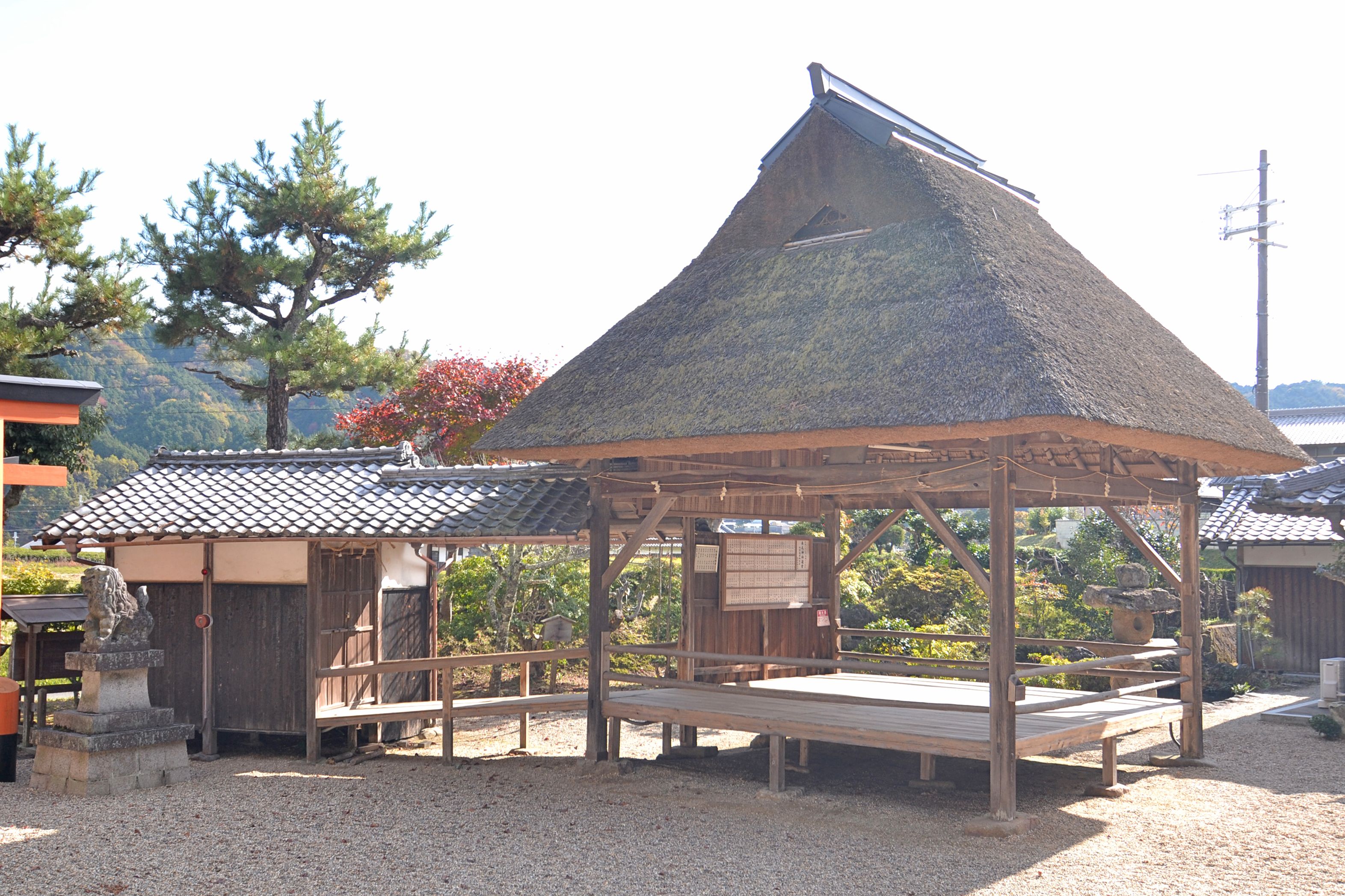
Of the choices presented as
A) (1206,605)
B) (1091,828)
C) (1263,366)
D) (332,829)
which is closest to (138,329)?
(332,829)

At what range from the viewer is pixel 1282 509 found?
39.4 feet

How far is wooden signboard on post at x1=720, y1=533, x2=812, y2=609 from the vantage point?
11688mm

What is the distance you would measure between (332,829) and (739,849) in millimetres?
3033

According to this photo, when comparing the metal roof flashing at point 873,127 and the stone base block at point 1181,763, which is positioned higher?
the metal roof flashing at point 873,127

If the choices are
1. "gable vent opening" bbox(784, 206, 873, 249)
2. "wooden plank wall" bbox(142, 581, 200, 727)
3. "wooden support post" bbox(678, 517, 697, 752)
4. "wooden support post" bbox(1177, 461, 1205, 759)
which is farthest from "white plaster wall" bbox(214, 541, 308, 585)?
"wooden support post" bbox(1177, 461, 1205, 759)

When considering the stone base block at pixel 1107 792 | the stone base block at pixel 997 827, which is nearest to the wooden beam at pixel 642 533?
the stone base block at pixel 997 827

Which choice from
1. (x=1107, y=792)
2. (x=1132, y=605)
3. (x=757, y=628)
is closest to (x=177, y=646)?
(x=757, y=628)

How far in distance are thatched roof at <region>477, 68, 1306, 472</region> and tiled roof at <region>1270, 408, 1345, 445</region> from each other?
20.3 meters

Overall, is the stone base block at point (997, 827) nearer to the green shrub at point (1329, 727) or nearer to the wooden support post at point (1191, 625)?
the wooden support post at point (1191, 625)

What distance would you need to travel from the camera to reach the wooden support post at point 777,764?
9.08m

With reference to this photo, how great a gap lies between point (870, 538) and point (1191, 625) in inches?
137

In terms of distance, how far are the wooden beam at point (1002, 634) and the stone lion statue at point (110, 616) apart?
23.9 ft

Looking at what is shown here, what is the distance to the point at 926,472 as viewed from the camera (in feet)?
27.5

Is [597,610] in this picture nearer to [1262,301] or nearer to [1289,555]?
[1289,555]
